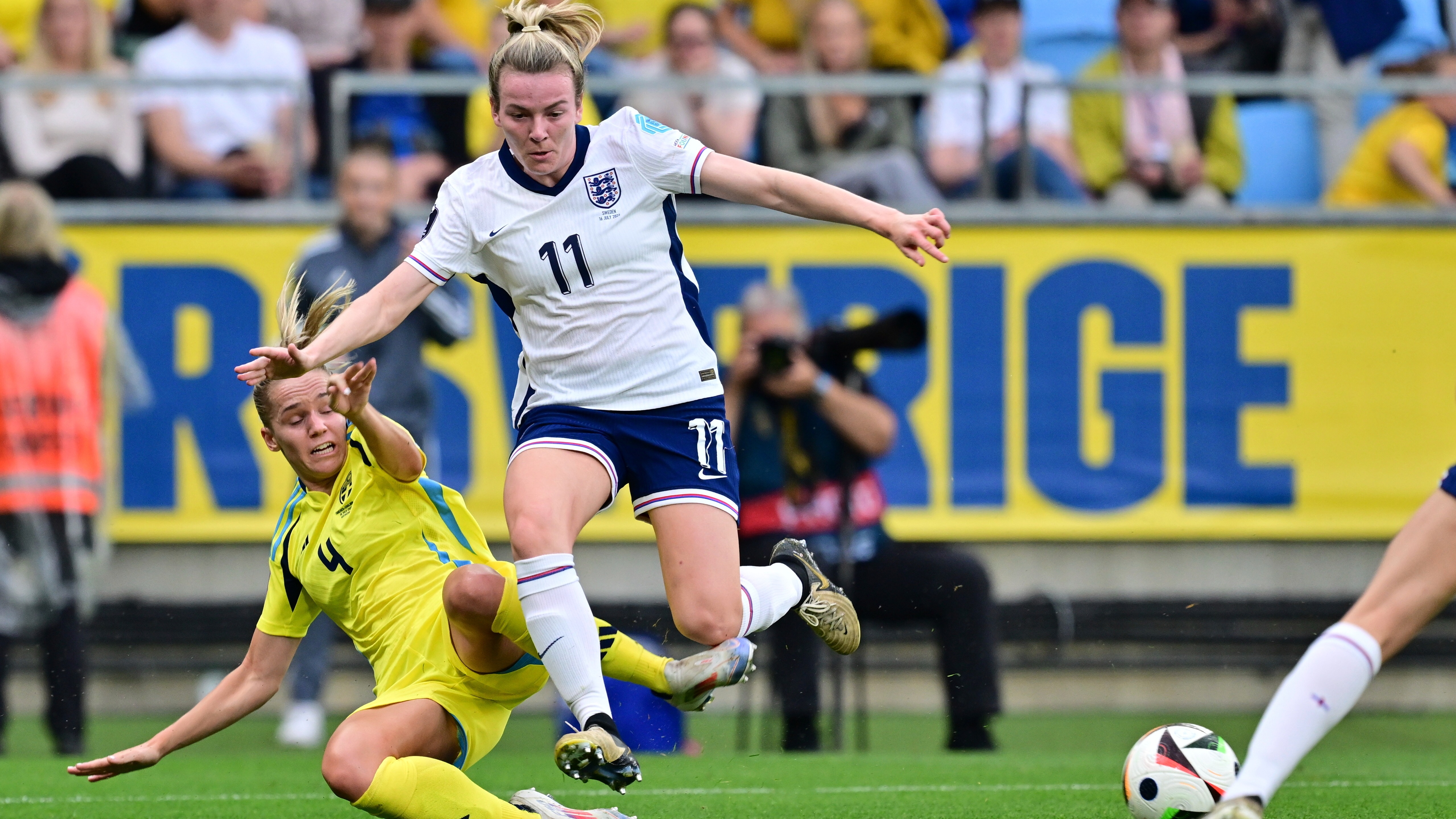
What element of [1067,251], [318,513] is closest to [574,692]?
[318,513]

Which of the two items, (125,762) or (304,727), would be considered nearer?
(125,762)

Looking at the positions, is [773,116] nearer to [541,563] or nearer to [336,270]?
[336,270]

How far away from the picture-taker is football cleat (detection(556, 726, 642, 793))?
154 inches

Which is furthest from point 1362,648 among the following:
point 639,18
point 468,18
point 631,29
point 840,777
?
point 468,18

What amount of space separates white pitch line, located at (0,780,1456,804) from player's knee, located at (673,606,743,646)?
1382 mm

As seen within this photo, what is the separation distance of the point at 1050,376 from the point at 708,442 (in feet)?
13.5

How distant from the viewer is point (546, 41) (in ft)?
14.2

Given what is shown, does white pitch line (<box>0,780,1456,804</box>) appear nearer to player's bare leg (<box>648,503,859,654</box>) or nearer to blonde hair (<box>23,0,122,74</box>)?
player's bare leg (<box>648,503,859,654</box>)

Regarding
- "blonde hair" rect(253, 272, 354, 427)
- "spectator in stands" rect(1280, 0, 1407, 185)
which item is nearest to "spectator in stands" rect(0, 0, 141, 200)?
"blonde hair" rect(253, 272, 354, 427)

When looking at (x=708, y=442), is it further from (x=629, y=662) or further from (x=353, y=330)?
(x=353, y=330)

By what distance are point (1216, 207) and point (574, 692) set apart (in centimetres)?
545

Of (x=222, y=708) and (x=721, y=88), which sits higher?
(x=721, y=88)

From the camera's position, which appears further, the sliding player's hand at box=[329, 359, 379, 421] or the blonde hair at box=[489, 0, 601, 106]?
the blonde hair at box=[489, 0, 601, 106]

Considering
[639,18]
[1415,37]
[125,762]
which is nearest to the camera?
[125,762]
